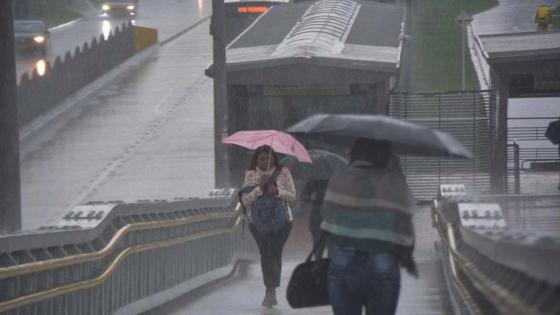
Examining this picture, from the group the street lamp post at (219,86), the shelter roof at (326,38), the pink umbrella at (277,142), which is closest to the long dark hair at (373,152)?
the pink umbrella at (277,142)

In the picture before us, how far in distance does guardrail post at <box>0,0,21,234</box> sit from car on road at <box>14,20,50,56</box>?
48175mm

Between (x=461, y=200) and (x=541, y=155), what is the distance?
20508mm

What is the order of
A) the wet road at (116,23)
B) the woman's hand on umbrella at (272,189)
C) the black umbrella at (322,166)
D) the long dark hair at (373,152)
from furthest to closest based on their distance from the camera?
the wet road at (116,23), the black umbrella at (322,166), the woman's hand on umbrella at (272,189), the long dark hair at (373,152)

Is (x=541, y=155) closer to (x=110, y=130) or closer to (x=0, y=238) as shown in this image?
(x=110, y=130)

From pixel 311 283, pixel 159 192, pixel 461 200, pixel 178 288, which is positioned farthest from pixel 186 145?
pixel 311 283

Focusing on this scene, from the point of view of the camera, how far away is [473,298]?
873 centimetres

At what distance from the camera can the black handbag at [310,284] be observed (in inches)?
325

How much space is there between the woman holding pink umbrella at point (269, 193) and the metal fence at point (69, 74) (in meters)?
25.2

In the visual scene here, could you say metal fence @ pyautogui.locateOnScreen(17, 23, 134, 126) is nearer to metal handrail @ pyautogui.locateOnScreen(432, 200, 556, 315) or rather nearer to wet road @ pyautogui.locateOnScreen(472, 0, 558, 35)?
wet road @ pyautogui.locateOnScreen(472, 0, 558, 35)

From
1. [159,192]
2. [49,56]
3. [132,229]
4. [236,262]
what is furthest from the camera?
[49,56]

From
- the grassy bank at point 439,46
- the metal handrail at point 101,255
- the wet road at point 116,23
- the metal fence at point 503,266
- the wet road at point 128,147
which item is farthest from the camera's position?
the wet road at point 116,23

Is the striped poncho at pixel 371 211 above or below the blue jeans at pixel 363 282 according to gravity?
above

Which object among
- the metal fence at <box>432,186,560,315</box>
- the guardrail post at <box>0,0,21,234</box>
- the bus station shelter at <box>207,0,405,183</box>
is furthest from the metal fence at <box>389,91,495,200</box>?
the metal fence at <box>432,186,560,315</box>

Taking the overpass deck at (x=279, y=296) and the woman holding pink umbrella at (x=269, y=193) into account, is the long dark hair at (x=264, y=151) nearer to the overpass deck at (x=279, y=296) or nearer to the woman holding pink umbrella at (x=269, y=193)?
the woman holding pink umbrella at (x=269, y=193)
